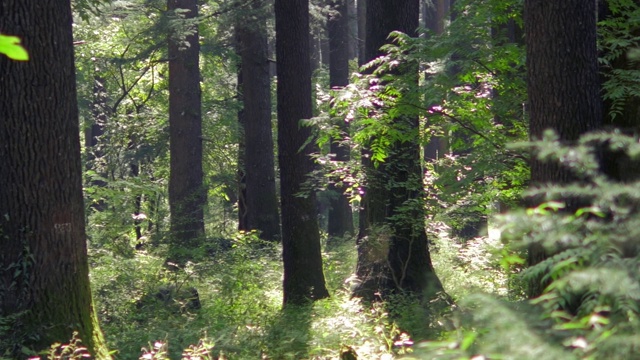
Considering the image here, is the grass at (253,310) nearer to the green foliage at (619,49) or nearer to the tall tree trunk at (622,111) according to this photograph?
the tall tree trunk at (622,111)

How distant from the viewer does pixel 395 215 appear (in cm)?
1188

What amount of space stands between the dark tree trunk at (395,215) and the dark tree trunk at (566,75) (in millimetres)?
4569

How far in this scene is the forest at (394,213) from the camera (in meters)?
3.53

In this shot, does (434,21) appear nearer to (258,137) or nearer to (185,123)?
(258,137)

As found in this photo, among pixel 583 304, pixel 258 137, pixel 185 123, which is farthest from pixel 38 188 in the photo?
pixel 185 123

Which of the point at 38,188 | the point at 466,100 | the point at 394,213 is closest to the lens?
the point at 38,188

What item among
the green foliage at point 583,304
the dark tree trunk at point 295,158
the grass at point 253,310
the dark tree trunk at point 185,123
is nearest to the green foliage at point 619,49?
the grass at point 253,310

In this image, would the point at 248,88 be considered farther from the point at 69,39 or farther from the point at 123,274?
the point at 69,39

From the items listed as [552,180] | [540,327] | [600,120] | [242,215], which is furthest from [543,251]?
[242,215]

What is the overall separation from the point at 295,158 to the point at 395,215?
229 cm

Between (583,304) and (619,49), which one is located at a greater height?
(619,49)

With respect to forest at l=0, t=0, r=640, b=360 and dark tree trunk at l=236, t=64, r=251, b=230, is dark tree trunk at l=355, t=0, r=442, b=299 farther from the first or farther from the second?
dark tree trunk at l=236, t=64, r=251, b=230

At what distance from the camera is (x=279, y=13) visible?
43.8 ft

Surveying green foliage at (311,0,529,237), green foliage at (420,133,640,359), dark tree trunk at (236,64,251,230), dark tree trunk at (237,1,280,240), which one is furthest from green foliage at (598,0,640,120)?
dark tree trunk at (236,64,251,230)
